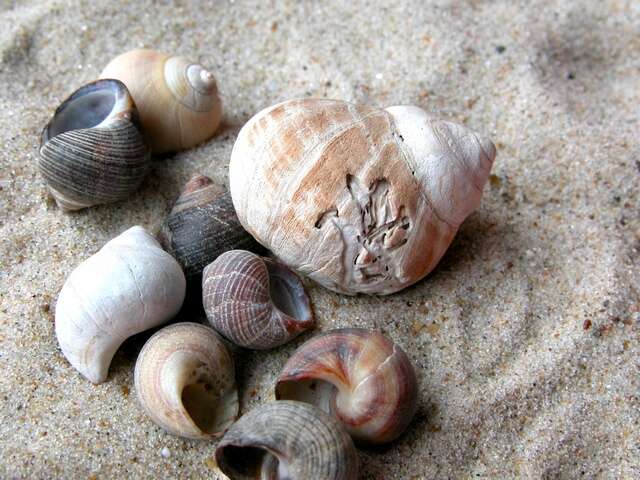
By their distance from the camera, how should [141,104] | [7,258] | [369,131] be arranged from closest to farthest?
[369,131] → [7,258] → [141,104]

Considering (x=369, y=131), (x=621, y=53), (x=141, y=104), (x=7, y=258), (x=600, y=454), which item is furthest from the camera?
(x=621, y=53)

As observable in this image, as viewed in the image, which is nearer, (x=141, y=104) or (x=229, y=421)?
(x=229, y=421)

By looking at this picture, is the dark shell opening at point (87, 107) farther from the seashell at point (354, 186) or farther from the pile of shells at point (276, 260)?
the seashell at point (354, 186)

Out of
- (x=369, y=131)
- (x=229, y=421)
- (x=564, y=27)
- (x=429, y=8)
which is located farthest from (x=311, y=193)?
(x=564, y=27)

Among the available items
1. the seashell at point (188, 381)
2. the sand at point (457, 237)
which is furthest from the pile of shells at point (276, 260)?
the sand at point (457, 237)

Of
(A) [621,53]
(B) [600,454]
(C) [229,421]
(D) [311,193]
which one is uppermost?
(D) [311,193]

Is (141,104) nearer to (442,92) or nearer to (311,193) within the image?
(311,193)
